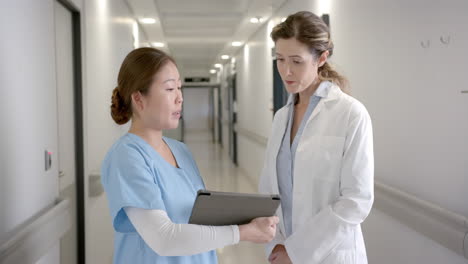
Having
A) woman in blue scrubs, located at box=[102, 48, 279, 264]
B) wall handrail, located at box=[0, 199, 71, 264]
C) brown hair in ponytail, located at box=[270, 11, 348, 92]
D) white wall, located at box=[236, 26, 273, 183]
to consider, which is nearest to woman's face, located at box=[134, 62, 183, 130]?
woman in blue scrubs, located at box=[102, 48, 279, 264]

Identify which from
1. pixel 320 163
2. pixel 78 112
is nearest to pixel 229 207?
pixel 320 163

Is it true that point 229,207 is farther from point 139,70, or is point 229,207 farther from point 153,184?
point 139,70

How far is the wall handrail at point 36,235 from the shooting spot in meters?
1.70

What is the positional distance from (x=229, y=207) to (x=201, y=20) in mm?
6440

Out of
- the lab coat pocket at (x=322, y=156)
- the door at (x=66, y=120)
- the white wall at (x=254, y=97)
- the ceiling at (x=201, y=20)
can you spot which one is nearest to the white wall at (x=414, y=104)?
the lab coat pocket at (x=322, y=156)

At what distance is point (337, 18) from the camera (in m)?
3.70

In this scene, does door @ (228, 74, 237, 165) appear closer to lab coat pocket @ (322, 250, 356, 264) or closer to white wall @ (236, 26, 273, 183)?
white wall @ (236, 26, 273, 183)

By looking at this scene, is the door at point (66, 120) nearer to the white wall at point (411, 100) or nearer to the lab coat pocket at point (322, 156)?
the lab coat pocket at point (322, 156)

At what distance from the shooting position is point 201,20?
7.38m

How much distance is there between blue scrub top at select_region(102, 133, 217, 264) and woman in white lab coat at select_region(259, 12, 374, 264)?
0.44 m

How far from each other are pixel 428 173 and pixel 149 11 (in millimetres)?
4932

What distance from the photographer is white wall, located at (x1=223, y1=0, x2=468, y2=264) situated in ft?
6.55

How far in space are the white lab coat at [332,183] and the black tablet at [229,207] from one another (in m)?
0.34

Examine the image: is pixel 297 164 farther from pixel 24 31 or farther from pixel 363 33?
pixel 363 33
